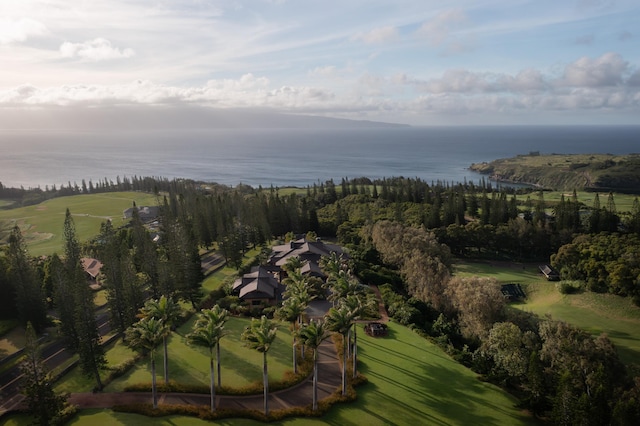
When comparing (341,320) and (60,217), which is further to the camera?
(60,217)

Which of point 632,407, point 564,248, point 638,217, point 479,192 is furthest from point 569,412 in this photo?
point 479,192

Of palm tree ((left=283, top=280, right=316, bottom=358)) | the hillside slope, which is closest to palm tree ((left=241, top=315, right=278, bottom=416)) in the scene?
palm tree ((left=283, top=280, right=316, bottom=358))

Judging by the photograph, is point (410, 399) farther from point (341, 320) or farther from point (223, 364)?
point (223, 364)

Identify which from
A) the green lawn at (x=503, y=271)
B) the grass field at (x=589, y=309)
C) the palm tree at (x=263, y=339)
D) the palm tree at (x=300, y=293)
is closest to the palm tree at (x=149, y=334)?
the palm tree at (x=263, y=339)

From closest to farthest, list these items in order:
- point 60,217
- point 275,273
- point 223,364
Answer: point 223,364, point 275,273, point 60,217

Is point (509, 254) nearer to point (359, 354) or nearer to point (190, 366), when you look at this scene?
point (359, 354)

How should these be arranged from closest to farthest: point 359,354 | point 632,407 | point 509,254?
point 632,407
point 359,354
point 509,254

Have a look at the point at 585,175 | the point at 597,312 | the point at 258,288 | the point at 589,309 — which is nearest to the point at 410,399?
the point at 258,288
